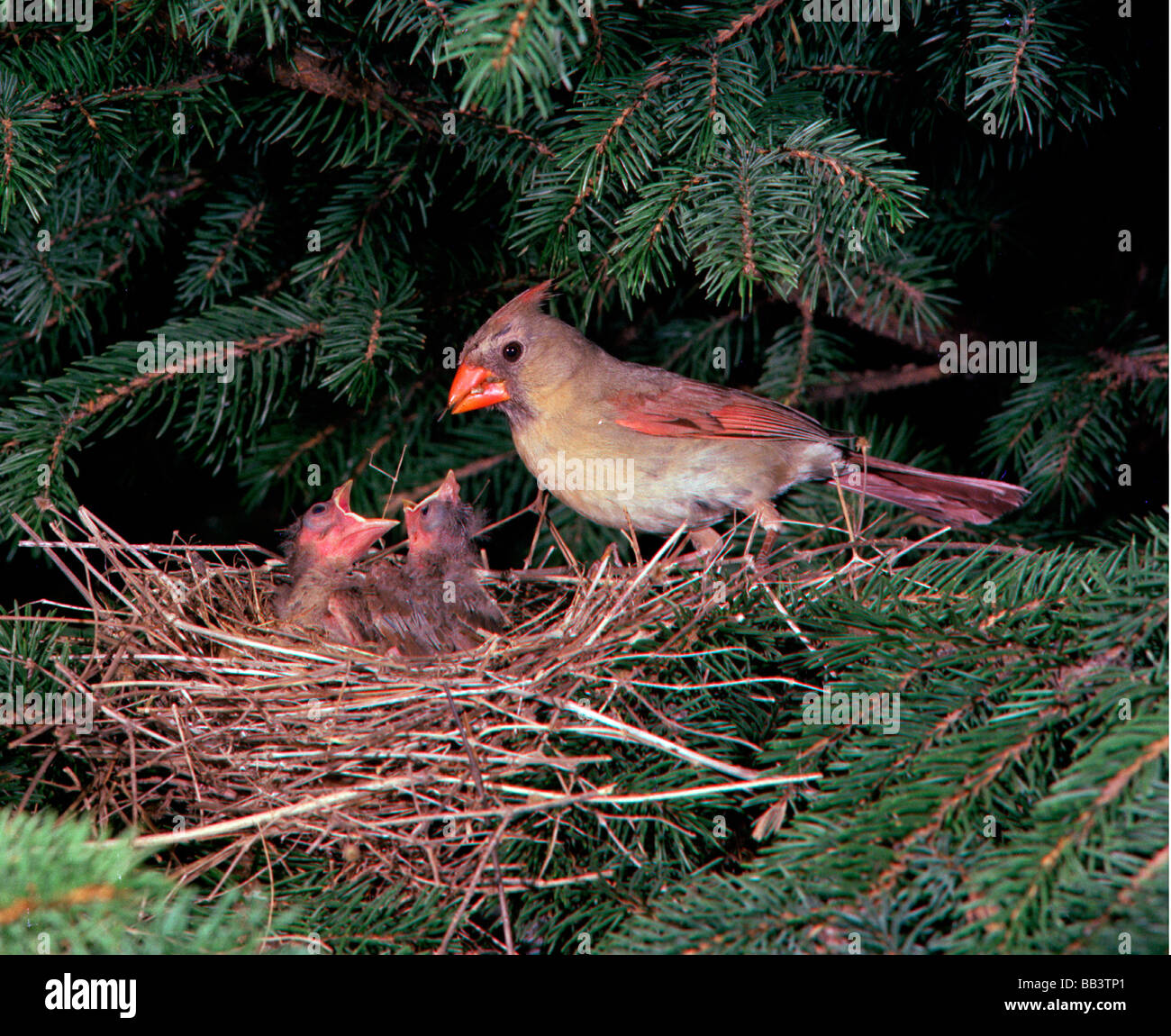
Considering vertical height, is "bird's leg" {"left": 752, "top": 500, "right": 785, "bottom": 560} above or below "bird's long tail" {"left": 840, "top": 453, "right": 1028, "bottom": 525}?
Answer: below

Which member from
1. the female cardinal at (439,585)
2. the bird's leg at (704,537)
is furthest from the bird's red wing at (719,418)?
the female cardinal at (439,585)

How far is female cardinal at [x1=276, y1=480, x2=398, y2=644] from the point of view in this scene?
3.24 metres

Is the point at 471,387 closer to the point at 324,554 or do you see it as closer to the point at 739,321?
the point at 324,554

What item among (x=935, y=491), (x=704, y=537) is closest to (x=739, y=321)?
(x=704, y=537)

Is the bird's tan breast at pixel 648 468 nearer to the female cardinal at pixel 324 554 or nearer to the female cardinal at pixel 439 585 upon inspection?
the female cardinal at pixel 439 585

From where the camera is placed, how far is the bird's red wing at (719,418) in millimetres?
3404

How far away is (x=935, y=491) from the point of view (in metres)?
3.37

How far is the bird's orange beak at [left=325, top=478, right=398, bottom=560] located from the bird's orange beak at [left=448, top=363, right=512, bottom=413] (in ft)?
1.49

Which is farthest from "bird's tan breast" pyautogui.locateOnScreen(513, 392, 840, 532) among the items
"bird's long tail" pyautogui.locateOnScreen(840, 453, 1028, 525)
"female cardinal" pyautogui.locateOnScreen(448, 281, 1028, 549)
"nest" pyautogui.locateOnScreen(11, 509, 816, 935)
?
"nest" pyautogui.locateOnScreen(11, 509, 816, 935)

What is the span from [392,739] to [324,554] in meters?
1.17

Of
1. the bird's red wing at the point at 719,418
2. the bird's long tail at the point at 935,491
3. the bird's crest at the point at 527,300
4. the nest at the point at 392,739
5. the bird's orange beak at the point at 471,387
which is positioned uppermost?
the bird's crest at the point at 527,300

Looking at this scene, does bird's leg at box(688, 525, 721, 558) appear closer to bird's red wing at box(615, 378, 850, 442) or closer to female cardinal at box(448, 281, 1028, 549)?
female cardinal at box(448, 281, 1028, 549)

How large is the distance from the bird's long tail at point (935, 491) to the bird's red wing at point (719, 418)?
206 mm
